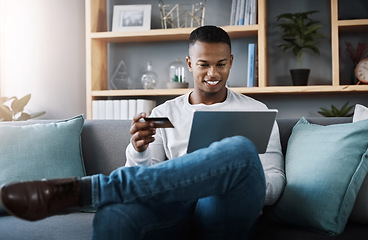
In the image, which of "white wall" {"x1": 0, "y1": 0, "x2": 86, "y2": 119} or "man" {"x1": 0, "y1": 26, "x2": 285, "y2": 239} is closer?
"man" {"x1": 0, "y1": 26, "x2": 285, "y2": 239}

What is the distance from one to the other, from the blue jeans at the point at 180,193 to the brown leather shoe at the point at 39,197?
60 mm

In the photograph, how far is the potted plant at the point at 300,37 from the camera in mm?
2727

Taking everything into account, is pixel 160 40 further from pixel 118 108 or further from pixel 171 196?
pixel 171 196

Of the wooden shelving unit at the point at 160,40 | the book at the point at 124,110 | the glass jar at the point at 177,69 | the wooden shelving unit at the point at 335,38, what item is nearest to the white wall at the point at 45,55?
the wooden shelving unit at the point at 160,40

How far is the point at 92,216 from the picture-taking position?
61.7 inches

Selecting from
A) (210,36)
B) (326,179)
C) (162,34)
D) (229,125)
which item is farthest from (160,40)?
(326,179)

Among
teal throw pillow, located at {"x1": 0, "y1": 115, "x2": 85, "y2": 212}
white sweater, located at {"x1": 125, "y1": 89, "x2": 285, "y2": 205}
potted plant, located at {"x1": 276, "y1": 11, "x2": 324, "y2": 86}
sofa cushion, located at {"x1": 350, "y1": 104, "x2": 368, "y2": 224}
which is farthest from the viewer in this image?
potted plant, located at {"x1": 276, "y1": 11, "x2": 324, "y2": 86}

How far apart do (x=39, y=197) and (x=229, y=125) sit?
586 millimetres

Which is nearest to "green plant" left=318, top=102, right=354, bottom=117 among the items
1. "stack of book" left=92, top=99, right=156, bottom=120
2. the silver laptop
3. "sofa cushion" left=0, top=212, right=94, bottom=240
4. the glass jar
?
the glass jar

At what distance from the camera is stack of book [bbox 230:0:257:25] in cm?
275

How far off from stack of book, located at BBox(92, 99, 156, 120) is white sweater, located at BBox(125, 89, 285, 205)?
3.56 ft

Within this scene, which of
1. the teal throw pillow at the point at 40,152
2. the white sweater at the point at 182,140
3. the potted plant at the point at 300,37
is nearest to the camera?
the white sweater at the point at 182,140

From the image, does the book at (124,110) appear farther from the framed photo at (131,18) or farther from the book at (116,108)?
the framed photo at (131,18)

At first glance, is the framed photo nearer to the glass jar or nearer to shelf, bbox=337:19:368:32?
the glass jar
